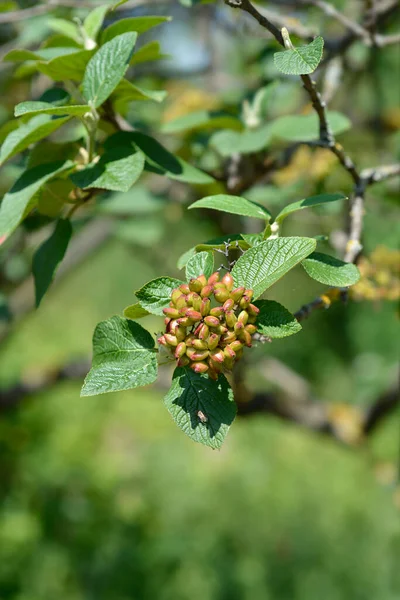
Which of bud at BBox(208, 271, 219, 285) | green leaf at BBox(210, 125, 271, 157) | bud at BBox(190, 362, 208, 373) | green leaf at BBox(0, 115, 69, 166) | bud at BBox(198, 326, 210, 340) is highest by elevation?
green leaf at BBox(0, 115, 69, 166)

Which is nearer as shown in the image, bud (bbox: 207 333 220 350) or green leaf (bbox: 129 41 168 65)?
bud (bbox: 207 333 220 350)

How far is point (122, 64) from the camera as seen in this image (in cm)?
60

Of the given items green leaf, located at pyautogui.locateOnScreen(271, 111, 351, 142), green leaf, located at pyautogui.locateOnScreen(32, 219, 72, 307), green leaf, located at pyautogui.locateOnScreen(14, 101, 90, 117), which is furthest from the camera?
green leaf, located at pyautogui.locateOnScreen(271, 111, 351, 142)

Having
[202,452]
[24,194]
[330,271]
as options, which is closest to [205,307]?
[330,271]

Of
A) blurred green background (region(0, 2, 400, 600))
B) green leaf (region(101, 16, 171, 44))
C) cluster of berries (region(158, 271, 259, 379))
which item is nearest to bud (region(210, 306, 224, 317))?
cluster of berries (region(158, 271, 259, 379))

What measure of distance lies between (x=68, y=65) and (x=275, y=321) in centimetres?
37

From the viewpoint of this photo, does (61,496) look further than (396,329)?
No

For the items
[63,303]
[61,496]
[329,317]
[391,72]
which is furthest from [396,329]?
[63,303]

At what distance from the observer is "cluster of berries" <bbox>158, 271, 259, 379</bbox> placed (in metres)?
0.46

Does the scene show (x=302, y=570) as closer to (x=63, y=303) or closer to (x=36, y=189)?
(x=36, y=189)

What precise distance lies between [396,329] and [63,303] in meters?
3.27

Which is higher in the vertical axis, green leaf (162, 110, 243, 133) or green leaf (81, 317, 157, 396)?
green leaf (81, 317, 157, 396)

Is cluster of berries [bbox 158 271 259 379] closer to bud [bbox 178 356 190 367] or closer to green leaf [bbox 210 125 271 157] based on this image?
bud [bbox 178 356 190 367]

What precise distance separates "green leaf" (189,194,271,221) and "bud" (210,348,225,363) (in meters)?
0.15
